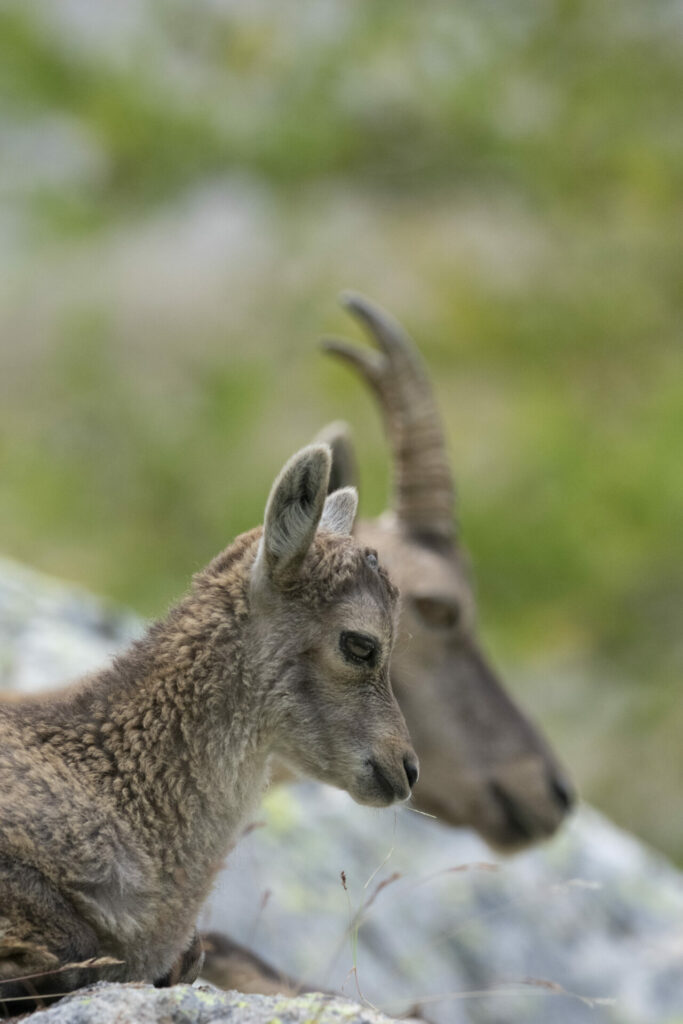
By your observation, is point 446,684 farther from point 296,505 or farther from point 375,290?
point 375,290

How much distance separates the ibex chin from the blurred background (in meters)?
15.2

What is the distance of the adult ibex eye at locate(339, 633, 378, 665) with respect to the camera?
5293mm

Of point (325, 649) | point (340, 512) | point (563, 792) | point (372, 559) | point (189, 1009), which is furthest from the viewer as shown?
point (563, 792)

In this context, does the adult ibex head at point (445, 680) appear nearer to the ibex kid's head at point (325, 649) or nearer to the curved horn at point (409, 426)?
the curved horn at point (409, 426)

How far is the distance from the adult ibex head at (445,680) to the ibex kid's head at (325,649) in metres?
3.61

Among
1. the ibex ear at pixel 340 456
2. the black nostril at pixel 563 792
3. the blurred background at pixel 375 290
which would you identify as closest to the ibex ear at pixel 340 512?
the ibex ear at pixel 340 456

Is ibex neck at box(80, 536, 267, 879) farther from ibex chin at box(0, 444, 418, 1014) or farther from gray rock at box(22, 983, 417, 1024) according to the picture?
gray rock at box(22, 983, 417, 1024)

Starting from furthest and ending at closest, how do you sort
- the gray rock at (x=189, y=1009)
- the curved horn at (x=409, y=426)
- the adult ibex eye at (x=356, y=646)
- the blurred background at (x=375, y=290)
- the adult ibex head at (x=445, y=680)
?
the blurred background at (x=375, y=290) → the curved horn at (x=409, y=426) → the adult ibex head at (x=445, y=680) → the adult ibex eye at (x=356, y=646) → the gray rock at (x=189, y=1009)

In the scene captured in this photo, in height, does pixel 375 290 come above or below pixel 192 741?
above

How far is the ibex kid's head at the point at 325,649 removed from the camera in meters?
5.19

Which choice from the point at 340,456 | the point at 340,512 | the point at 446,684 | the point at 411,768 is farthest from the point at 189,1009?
the point at 446,684

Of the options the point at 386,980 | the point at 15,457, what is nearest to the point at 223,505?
the point at 15,457

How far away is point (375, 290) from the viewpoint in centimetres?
3069

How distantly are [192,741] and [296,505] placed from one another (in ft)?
2.94
